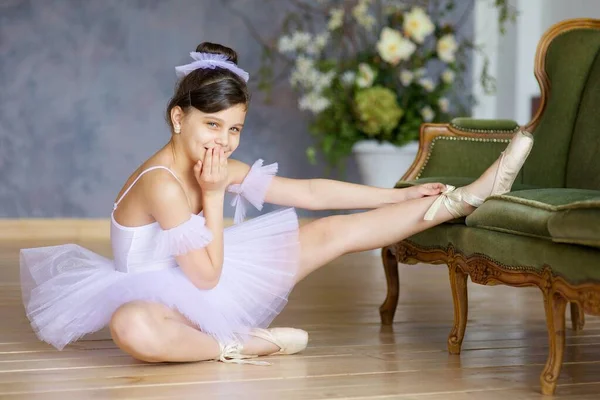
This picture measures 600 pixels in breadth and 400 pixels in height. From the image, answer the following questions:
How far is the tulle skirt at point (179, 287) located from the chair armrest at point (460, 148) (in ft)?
2.26

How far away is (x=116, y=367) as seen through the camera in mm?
2277

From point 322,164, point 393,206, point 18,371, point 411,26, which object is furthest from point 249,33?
point 18,371

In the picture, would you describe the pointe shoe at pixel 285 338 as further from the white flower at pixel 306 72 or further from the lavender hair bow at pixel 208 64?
the white flower at pixel 306 72

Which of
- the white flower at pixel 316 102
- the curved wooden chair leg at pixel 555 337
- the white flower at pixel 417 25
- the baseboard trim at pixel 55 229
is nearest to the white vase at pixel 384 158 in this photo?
the white flower at pixel 316 102

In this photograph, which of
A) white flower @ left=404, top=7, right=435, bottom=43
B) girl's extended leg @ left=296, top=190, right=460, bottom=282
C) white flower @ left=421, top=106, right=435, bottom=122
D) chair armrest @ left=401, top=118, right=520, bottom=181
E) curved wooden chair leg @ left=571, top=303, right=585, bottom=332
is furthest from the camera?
white flower @ left=421, top=106, right=435, bottom=122

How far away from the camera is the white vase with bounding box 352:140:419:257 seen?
5012 mm

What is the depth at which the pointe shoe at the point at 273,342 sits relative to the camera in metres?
2.36

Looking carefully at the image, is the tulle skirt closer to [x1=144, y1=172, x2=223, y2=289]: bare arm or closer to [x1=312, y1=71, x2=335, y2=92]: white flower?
[x1=144, y1=172, x2=223, y2=289]: bare arm

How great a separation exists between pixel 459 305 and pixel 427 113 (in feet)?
8.57

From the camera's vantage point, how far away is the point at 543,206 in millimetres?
2080

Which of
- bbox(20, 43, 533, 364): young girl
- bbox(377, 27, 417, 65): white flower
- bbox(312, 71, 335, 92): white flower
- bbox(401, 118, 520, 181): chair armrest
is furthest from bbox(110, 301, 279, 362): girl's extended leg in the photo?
bbox(312, 71, 335, 92): white flower

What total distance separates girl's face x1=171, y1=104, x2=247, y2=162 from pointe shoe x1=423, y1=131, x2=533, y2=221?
1.80ft

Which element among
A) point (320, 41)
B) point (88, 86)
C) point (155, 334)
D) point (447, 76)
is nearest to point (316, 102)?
point (320, 41)

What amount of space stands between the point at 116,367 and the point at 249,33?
379 centimetres
